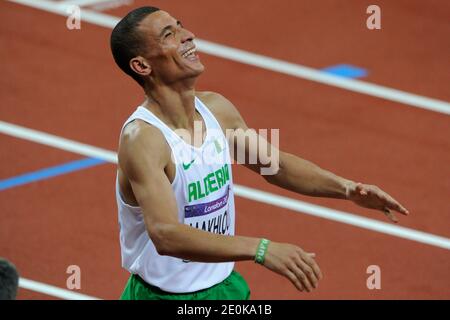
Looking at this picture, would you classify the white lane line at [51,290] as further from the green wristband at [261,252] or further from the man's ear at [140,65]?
the green wristband at [261,252]

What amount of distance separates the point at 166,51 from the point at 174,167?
0.61 m

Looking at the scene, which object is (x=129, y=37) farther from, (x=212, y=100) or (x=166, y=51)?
(x=212, y=100)

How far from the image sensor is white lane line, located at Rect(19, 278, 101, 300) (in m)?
8.28

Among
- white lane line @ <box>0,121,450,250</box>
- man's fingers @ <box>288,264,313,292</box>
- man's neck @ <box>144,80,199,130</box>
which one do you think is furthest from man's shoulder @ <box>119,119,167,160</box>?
white lane line @ <box>0,121,450,250</box>

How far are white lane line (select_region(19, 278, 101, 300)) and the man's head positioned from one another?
2.73 metres

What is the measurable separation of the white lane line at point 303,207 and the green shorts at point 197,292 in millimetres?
2903

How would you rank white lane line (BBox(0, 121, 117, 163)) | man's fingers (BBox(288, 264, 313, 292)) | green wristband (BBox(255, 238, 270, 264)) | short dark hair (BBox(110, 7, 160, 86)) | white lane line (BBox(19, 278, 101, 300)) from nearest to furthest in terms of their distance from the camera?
1. man's fingers (BBox(288, 264, 313, 292))
2. green wristband (BBox(255, 238, 270, 264))
3. short dark hair (BBox(110, 7, 160, 86))
4. white lane line (BBox(19, 278, 101, 300))
5. white lane line (BBox(0, 121, 117, 163))

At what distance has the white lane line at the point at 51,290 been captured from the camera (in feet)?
27.2

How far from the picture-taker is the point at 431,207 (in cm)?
928

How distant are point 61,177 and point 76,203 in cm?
44

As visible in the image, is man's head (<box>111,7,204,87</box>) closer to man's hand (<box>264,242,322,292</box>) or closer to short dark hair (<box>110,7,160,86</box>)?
short dark hair (<box>110,7,160,86</box>)

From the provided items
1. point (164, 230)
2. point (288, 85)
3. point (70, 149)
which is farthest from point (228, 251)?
point (288, 85)

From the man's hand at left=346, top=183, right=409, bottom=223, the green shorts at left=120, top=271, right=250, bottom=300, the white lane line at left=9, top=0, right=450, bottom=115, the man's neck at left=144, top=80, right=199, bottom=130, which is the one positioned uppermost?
the white lane line at left=9, top=0, right=450, bottom=115

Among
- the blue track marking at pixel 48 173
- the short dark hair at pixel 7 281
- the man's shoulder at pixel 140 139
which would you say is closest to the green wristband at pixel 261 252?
the man's shoulder at pixel 140 139
